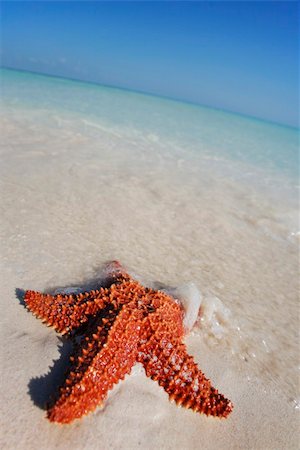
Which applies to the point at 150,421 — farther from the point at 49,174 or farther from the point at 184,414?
the point at 49,174

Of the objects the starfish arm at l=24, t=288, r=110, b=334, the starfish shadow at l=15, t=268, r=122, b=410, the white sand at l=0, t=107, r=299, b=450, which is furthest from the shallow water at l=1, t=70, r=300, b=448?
the starfish shadow at l=15, t=268, r=122, b=410

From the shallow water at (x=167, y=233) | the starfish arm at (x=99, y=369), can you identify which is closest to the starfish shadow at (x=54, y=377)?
the starfish arm at (x=99, y=369)

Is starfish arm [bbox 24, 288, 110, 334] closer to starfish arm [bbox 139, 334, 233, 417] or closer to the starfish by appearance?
the starfish

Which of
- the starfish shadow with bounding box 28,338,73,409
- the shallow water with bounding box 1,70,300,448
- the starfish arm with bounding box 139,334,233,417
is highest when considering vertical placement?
the starfish arm with bounding box 139,334,233,417

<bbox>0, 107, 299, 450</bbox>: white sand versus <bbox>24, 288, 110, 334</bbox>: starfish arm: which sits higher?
<bbox>24, 288, 110, 334</bbox>: starfish arm

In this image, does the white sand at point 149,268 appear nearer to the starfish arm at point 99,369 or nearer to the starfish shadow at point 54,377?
the starfish shadow at point 54,377

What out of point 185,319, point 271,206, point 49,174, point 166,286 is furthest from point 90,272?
point 271,206
